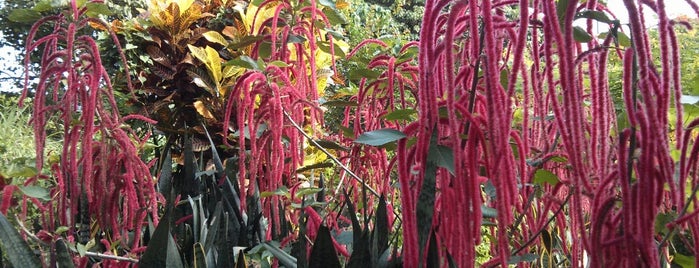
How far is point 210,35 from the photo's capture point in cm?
225

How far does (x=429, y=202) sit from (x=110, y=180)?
2.55ft

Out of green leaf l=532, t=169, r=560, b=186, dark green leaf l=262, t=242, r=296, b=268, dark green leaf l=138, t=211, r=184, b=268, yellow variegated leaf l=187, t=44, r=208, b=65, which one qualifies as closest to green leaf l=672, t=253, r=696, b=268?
green leaf l=532, t=169, r=560, b=186

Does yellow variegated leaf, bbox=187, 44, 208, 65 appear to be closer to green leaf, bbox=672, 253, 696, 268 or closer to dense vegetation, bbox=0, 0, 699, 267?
dense vegetation, bbox=0, 0, 699, 267

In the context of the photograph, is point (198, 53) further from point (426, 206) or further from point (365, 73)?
point (426, 206)

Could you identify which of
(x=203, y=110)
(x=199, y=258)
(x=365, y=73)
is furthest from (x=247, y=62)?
(x=203, y=110)

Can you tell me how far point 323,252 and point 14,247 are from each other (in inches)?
17.4

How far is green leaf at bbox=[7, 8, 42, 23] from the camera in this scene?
3.68 feet

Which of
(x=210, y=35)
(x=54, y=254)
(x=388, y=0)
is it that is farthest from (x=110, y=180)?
(x=388, y=0)

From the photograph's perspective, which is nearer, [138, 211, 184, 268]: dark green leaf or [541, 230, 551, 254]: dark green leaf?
[138, 211, 184, 268]: dark green leaf

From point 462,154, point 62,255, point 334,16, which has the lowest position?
point 62,255

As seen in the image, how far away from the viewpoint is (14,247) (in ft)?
2.61

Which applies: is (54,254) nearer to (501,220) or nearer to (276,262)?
(276,262)

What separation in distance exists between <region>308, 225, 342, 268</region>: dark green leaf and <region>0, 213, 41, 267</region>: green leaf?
0.41 m

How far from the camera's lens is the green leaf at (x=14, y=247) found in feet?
2.57
